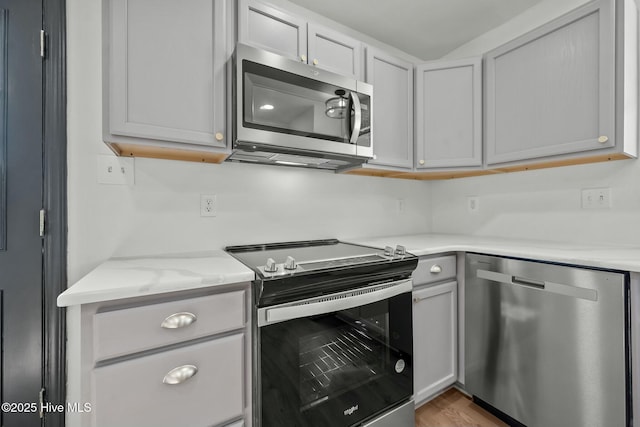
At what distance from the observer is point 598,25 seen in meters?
1.38

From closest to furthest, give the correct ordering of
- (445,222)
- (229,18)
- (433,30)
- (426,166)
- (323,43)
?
1. (229,18)
2. (323,43)
3. (426,166)
4. (433,30)
5. (445,222)

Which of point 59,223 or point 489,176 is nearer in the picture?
point 59,223

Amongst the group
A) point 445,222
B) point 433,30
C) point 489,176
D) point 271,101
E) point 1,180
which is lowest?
point 445,222

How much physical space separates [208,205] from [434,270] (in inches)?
52.2

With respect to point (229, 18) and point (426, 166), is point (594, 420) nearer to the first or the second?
point (426, 166)

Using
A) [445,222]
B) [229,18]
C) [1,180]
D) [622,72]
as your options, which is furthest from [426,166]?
[1,180]

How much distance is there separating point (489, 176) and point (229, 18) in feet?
6.66

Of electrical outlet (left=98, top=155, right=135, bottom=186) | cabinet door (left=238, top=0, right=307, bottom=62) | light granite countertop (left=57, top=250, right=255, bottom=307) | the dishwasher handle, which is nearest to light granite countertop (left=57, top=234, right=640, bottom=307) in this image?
light granite countertop (left=57, top=250, right=255, bottom=307)

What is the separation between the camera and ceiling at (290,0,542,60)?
183cm

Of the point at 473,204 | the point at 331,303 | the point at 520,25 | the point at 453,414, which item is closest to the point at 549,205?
the point at 473,204

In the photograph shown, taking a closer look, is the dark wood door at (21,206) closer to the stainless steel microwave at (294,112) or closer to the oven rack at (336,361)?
the stainless steel microwave at (294,112)

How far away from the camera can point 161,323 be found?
0.88 meters

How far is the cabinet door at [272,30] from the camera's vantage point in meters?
1.32

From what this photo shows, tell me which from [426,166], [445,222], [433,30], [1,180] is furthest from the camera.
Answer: [445,222]
